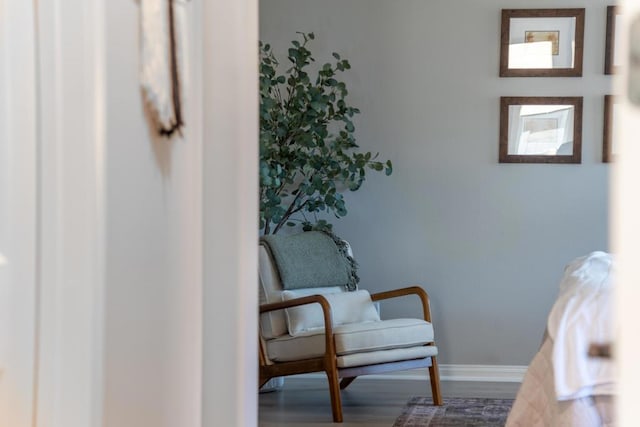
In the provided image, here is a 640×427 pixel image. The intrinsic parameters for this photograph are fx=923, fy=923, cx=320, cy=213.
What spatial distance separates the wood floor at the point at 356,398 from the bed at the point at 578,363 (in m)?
1.28

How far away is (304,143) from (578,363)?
7.67ft

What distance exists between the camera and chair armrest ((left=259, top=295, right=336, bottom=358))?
13.3ft

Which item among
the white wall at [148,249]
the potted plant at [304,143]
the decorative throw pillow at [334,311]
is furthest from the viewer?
the potted plant at [304,143]

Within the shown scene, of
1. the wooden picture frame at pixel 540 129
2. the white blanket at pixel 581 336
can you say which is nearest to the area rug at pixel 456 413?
the white blanket at pixel 581 336

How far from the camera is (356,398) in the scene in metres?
4.71

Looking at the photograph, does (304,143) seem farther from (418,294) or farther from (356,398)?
(356,398)

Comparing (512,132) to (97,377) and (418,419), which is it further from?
(97,377)

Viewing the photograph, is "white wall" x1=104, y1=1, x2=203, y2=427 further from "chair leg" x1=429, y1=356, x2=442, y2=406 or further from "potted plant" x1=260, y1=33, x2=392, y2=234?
"potted plant" x1=260, y1=33, x2=392, y2=234

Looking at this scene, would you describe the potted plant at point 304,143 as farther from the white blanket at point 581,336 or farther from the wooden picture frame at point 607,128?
the white blanket at point 581,336

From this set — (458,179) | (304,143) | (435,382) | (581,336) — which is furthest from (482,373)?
(581,336)

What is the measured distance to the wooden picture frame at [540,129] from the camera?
5.12 m

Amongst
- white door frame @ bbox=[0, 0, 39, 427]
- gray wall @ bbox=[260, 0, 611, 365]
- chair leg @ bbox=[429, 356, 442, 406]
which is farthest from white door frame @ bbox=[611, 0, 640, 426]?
gray wall @ bbox=[260, 0, 611, 365]

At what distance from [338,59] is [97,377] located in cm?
371

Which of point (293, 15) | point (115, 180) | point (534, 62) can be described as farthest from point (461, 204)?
point (115, 180)
